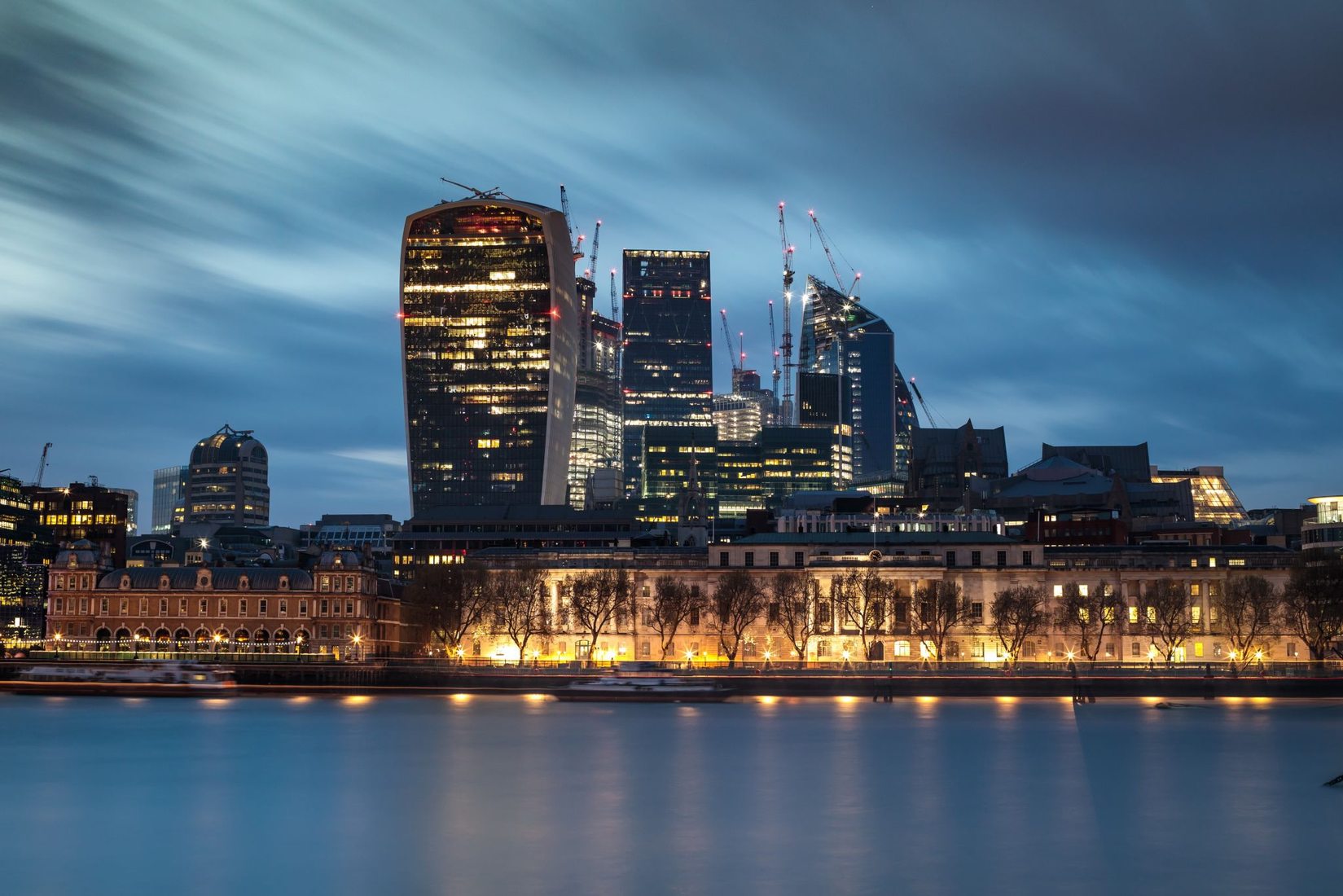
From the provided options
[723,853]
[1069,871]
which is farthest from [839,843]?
[1069,871]

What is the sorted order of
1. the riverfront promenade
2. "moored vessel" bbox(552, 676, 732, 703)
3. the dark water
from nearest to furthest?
the dark water
"moored vessel" bbox(552, 676, 732, 703)
the riverfront promenade

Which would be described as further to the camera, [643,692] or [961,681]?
[961,681]

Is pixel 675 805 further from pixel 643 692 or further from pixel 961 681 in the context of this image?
pixel 961 681

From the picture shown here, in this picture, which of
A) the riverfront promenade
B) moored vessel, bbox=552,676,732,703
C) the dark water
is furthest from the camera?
the riverfront promenade

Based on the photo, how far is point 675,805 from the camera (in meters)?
95.7

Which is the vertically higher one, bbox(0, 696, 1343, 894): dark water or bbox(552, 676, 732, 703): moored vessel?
bbox(552, 676, 732, 703): moored vessel

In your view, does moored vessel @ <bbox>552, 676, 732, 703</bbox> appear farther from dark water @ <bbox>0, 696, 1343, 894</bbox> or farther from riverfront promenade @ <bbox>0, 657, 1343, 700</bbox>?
dark water @ <bbox>0, 696, 1343, 894</bbox>

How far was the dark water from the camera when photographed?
7519 cm

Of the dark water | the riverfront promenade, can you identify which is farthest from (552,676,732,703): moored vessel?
the dark water

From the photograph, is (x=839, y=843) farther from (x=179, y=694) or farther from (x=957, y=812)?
(x=179, y=694)

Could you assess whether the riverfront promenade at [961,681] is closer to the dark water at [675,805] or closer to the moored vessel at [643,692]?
the moored vessel at [643,692]

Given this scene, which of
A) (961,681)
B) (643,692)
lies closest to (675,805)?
(643,692)

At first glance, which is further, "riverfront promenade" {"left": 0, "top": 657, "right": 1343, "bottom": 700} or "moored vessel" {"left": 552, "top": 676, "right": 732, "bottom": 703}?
"riverfront promenade" {"left": 0, "top": 657, "right": 1343, "bottom": 700}

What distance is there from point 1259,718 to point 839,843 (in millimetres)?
80356
